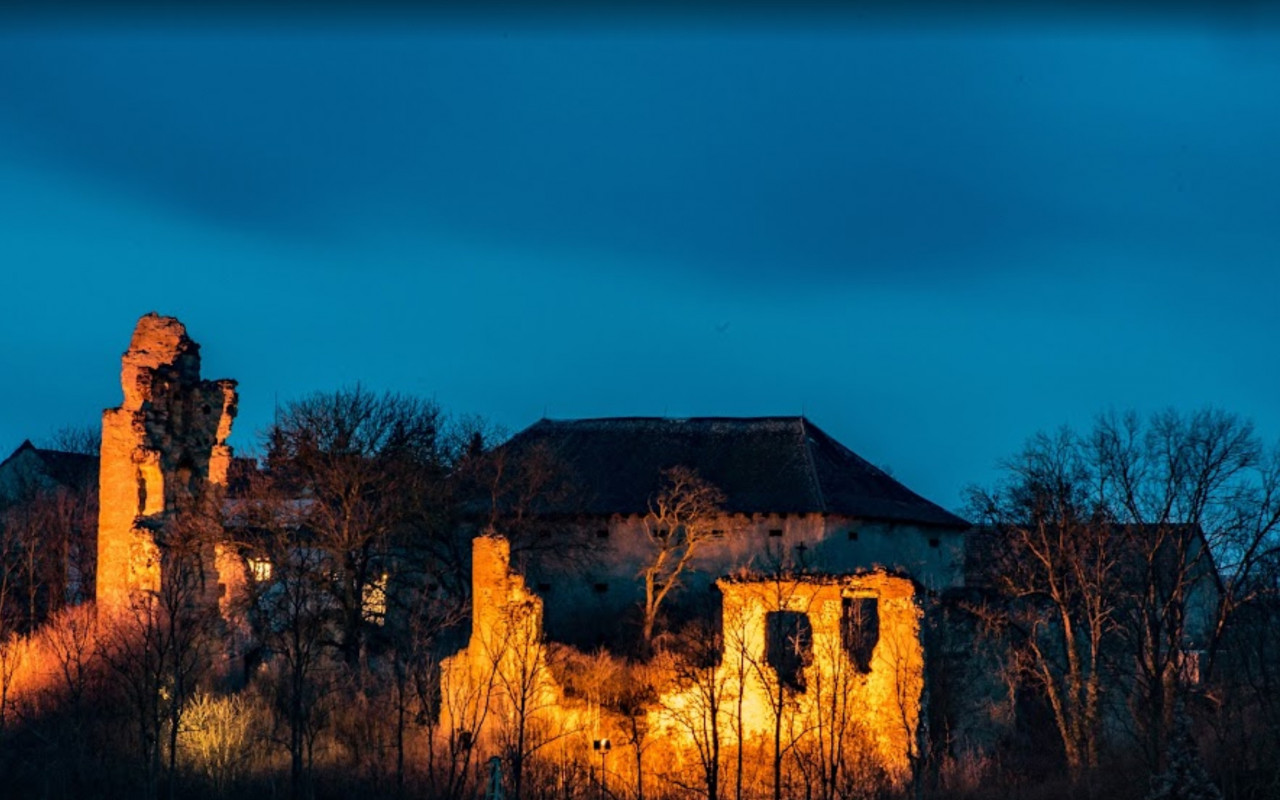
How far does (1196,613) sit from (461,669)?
26.6 metres

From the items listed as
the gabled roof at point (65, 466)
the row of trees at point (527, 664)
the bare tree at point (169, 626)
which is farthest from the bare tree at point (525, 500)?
the gabled roof at point (65, 466)

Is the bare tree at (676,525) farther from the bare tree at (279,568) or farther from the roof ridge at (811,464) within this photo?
the bare tree at (279,568)

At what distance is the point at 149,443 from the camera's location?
27781 mm

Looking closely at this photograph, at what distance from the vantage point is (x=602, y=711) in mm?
24844

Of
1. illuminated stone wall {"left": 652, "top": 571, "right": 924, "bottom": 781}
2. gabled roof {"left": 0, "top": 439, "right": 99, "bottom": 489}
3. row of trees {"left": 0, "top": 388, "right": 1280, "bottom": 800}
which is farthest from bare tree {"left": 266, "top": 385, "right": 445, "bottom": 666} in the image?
gabled roof {"left": 0, "top": 439, "right": 99, "bottom": 489}

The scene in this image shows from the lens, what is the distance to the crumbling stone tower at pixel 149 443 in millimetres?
27469

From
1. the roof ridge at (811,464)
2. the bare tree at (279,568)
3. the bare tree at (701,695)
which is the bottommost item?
A: the bare tree at (701,695)

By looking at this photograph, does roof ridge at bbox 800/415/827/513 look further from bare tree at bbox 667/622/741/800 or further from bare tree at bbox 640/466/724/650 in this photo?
bare tree at bbox 667/622/741/800

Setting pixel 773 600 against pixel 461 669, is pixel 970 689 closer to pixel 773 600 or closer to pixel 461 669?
pixel 773 600

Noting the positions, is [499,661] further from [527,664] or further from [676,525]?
[676,525]

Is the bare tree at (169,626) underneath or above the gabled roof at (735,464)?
underneath

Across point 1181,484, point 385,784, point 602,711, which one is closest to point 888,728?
point 602,711

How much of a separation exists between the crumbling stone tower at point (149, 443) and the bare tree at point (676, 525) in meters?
11.0

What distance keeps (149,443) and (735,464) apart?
55.2ft
